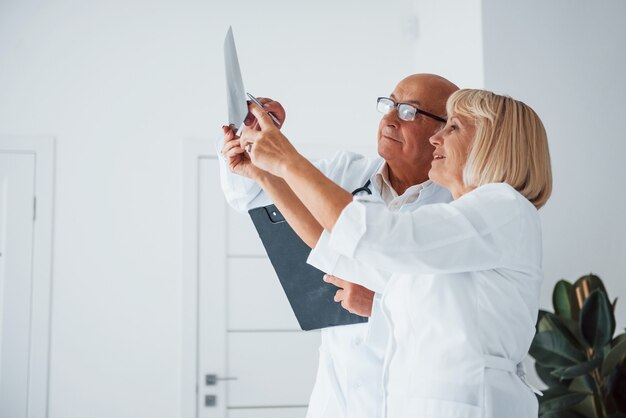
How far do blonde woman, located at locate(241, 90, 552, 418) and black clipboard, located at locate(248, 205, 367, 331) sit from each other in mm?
336

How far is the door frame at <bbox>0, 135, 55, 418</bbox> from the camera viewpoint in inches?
124

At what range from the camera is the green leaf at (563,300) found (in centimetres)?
250

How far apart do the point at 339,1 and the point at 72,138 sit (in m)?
1.61

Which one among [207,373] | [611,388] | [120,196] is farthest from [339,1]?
[611,388]

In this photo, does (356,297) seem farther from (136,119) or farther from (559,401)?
(136,119)

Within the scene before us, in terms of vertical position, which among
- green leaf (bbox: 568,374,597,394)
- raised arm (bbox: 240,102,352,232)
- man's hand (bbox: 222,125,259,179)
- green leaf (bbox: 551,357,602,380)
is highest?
man's hand (bbox: 222,125,259,179)

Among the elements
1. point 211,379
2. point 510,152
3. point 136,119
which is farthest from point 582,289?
point 136,119

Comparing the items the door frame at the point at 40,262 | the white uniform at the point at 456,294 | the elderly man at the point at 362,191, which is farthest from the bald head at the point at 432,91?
the door frame at the point at 40,262

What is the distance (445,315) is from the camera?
1.06 meters

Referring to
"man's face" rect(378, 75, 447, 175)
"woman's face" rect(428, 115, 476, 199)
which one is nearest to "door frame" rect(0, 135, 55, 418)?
"man's face" rect(378, 75, 447, 175)

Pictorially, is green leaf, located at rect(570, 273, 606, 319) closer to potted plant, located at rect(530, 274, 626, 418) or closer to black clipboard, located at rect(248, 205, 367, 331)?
potted plant, located at rect(530, 274, 626, 418)

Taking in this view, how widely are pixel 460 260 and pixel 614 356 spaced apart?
162cm

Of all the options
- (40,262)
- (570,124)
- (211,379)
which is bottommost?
(211,379)

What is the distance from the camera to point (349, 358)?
5.00 feet
